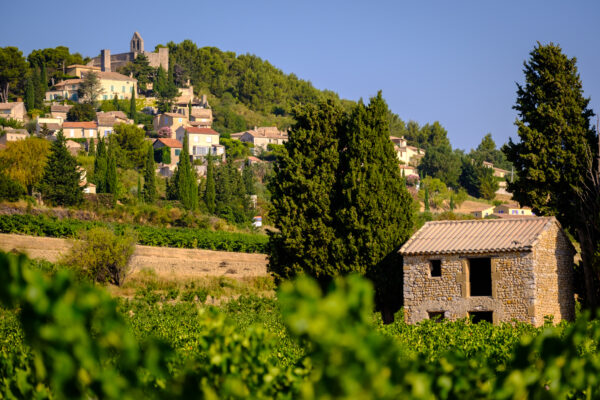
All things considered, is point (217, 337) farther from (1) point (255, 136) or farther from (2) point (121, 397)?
(1) point (255, 136)

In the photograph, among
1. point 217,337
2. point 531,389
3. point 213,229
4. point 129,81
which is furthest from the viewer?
point 129,81

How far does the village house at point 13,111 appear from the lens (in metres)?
88.4

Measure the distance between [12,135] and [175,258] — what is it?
45481 millimetres

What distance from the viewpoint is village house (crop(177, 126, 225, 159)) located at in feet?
282

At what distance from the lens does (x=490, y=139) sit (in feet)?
395

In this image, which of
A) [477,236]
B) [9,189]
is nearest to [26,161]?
[9,189]

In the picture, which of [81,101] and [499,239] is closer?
[499,239]

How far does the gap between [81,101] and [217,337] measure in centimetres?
10195

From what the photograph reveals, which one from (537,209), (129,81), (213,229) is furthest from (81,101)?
(537,209)

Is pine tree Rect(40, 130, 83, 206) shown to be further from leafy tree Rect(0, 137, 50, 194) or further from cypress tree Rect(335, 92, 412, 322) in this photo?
cypress tree Rect(335, 92, 412, 322)

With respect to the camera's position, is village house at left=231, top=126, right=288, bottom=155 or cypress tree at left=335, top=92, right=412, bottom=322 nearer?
cypress tree at left=335, top=92, right=412, bottom=322

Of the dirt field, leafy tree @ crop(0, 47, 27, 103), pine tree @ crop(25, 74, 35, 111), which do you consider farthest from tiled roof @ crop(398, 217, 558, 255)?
leafy tree @ crop(0, 47, 27, 103)

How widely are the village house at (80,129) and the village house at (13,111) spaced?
30.1ft

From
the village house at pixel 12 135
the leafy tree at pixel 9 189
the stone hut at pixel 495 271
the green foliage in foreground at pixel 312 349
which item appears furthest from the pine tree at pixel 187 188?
the green foliage in foreground at pixel 312 349
